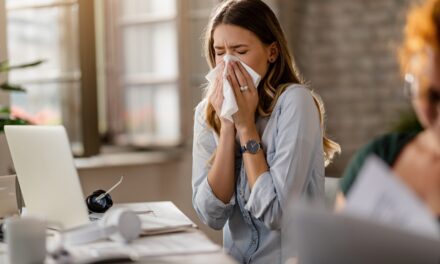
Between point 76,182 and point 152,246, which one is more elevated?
point 76,182

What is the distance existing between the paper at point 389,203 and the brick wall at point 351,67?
3687 mm

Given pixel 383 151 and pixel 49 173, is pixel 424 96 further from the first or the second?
pixel 49 173

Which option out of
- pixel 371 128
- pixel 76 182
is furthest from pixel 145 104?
pixel 76 182

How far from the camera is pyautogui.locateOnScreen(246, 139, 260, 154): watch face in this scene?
73.2 inches

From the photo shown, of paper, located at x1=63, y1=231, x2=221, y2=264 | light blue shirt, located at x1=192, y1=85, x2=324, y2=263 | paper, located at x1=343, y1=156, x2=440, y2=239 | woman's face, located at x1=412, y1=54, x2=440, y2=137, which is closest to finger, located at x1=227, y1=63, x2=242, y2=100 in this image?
light blue shirt, located at x1=192, y1=85, x2=324, y2=263

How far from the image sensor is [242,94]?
75.8 inches

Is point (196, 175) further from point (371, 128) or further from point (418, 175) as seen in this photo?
point (371, 128)

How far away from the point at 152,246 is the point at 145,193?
227 cm

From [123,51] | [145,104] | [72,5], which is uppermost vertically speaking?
[72,5]

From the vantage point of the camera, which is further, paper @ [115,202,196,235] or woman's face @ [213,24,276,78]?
woman's face @ [213,24,276,78]

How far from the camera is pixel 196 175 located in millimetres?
2029

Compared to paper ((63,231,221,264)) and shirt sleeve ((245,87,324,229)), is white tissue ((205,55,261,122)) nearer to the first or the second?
shirt sleeve ((245,87,324,229))

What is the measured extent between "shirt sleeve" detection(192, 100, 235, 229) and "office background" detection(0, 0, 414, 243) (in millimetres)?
1410

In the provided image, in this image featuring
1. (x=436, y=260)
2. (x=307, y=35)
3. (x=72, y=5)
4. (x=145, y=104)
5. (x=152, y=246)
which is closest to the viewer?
(x=436, y=260)
